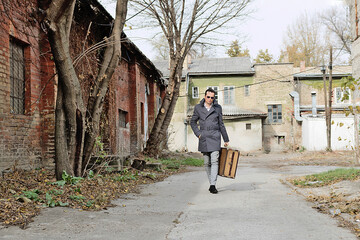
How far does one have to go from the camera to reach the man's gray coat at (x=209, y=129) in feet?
24.1

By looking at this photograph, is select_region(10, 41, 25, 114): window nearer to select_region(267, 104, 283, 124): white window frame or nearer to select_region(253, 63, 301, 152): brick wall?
select_region(253, 63, 301, 152): brick wall

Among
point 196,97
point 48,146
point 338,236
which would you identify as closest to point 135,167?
point 48,146

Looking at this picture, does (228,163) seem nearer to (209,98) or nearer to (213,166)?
(213,166)

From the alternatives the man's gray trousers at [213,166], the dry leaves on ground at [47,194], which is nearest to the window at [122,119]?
the dry leaves on ground at [47,194]

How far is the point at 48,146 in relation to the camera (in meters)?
9.38

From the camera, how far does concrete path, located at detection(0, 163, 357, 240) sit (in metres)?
3.96

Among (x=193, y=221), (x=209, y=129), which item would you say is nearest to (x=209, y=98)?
(x=209, y=129)

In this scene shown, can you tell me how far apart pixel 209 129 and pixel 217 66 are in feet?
99.8

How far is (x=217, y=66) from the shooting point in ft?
122

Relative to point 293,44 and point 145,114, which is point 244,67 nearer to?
point 293,44

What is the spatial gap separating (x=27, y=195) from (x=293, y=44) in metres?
43.0

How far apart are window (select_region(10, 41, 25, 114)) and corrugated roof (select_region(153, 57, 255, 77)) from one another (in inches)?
1086

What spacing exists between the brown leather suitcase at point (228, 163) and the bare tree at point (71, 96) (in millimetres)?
2562

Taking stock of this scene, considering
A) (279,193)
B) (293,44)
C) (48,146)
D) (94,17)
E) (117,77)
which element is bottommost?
(279,193)
